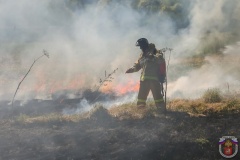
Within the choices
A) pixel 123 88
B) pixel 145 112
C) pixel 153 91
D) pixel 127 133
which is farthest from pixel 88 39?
pixel 127 133

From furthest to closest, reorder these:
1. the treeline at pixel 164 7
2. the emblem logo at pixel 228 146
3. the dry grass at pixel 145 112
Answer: the treeline at pixel 164 7
the dry grass at pixel 145 112
the emblem logo at pixel 228 146

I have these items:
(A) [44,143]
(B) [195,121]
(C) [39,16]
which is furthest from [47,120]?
(C) [39,16]

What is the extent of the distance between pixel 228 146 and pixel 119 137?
2193 millimetres

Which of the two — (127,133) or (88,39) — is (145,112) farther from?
(88,39)

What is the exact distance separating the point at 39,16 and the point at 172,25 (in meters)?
9.52

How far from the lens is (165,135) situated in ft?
22.4

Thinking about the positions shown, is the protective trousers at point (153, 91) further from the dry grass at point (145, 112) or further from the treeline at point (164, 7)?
the treeline at point (164, 7)

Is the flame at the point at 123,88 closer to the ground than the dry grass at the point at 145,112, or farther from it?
farther from it

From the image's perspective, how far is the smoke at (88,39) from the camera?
712 inches

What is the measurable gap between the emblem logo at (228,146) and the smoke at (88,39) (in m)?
9.82

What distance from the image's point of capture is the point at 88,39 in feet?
76.5

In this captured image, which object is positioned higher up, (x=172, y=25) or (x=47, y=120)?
(x=172, y=25)

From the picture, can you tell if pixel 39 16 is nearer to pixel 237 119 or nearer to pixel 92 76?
pixel 92 76

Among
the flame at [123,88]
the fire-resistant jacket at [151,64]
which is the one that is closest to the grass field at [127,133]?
the fire-resistant jacket at [151,64]
